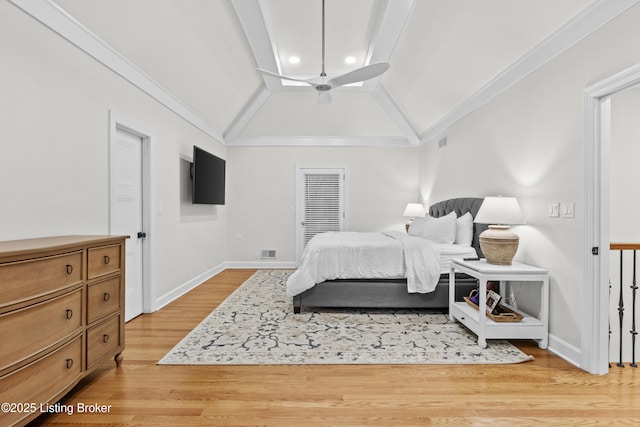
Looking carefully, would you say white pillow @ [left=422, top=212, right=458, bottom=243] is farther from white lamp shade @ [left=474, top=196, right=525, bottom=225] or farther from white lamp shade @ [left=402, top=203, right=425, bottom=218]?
white lamp shade @ [left=402, top=203, right=425, bottom=218]

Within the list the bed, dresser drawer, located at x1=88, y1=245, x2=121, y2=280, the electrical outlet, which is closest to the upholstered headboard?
the bed

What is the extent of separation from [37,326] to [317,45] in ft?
13.1

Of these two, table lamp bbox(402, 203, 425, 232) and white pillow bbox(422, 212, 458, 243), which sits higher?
table lamp bbox(402, 203, 425, 232)

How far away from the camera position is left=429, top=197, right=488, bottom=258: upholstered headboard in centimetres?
370

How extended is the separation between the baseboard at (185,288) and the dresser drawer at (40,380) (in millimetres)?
1936

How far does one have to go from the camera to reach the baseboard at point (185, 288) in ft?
12.6

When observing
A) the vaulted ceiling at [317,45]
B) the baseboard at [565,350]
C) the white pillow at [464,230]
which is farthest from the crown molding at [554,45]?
the baseboard at [565,350]

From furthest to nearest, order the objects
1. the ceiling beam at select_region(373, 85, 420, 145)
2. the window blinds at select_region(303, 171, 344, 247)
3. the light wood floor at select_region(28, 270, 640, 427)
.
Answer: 1. the window blinds at select_region(303, 171, 344, 247)
2. the ceiling beam at select_region(373, 85, 420, 145)
3. the light wood floor at select_region(28, 270, 640, 427)

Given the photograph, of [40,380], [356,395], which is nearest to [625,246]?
[356,395]

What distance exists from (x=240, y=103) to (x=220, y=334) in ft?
12.9

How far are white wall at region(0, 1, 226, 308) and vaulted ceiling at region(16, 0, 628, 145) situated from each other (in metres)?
0.17

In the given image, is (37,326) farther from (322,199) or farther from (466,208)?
(322,199)

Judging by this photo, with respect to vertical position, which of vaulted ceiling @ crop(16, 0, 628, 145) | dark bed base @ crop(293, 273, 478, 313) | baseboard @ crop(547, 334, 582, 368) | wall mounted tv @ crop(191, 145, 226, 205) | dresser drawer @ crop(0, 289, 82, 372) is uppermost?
vaulted ceiling @ crop(16, 0, 628, 145)

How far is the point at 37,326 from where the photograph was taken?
1.60m
